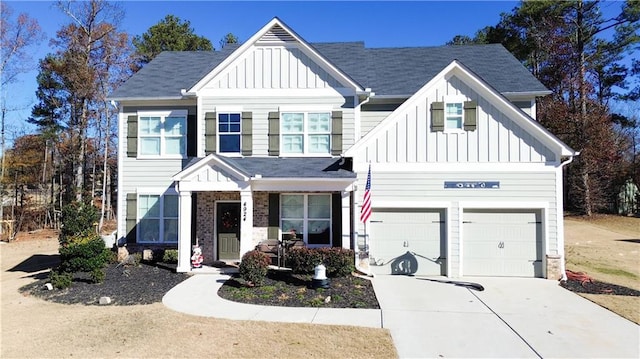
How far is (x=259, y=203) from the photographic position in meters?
13.9

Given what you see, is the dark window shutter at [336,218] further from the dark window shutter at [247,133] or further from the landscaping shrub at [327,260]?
the dark window shutter at [247,133]

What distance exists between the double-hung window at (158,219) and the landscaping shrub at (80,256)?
293 cm

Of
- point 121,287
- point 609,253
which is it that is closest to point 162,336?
point 121,287

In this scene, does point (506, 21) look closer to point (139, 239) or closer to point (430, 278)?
point (430, 278)

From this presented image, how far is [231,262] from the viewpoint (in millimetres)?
13945

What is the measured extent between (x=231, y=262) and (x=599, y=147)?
27.3m

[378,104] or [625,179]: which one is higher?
[378,104]

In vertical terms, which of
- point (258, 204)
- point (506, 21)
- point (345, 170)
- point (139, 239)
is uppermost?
point (506, 21)

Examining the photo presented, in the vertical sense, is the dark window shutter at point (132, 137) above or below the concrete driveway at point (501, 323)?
above

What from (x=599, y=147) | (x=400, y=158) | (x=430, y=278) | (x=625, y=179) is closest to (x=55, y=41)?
(x=400, y=158)

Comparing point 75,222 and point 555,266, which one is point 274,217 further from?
point 555,266

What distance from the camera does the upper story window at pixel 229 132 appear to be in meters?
14.1

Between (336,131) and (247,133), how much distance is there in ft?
10.8

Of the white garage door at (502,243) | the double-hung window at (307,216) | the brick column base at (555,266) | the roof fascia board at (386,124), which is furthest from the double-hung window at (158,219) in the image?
the brick column base at (555,266)
